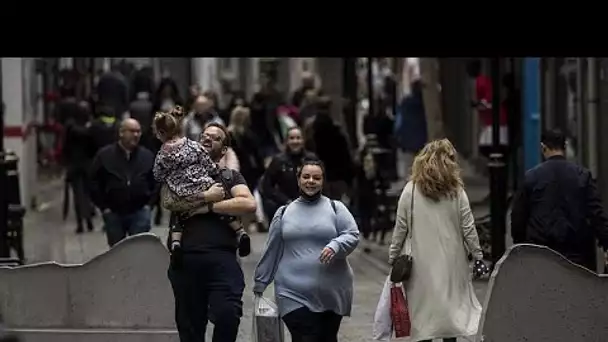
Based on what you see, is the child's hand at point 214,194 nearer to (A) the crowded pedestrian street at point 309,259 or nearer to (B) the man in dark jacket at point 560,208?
(A) the crowded pedestrian street at point 309,259

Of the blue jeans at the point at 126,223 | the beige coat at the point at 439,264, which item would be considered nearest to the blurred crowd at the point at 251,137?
the blue jeans at the point at 126,223

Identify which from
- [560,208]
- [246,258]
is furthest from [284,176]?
[560,208]

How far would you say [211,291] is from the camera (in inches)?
381

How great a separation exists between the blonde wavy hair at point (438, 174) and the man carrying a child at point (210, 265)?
1.18m

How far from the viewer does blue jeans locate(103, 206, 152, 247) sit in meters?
14.4

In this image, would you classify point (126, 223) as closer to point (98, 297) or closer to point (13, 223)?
point (13, 223)

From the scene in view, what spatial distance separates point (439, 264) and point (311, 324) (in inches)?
39.2

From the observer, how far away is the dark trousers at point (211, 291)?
9.63 metres

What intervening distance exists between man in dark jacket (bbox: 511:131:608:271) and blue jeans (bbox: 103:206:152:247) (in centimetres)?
425

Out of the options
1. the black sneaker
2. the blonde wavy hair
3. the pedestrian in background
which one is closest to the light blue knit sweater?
the black sneaker

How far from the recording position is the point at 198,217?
9.72m
